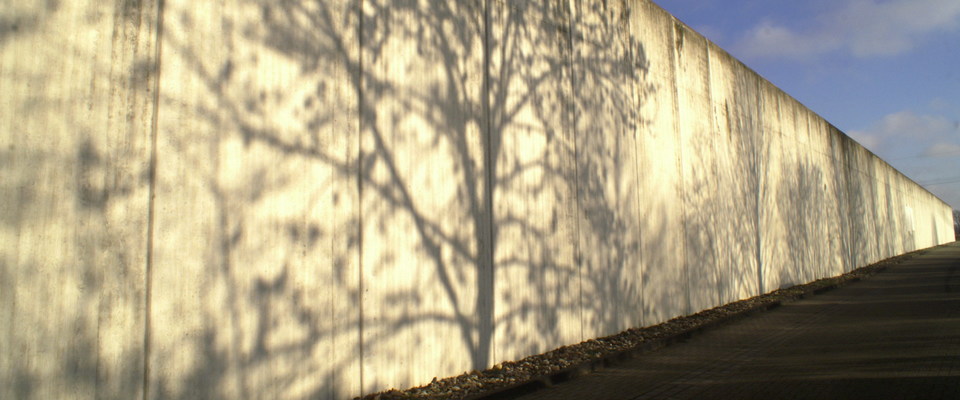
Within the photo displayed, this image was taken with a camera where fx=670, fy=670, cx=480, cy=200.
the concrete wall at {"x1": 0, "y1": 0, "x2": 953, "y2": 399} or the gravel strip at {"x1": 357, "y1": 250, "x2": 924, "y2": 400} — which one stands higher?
the concrete wall at {"x1": 0, "y1": 0, "x2": 953, "y2": 399}

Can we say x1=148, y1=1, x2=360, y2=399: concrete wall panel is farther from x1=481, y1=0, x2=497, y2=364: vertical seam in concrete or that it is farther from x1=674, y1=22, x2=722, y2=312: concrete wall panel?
x1=674, y1=22, x2=722, y2=312: concrete wall panel

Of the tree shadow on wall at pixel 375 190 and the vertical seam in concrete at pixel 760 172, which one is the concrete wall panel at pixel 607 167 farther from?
the vertical seam in concrete at pixel 760 172

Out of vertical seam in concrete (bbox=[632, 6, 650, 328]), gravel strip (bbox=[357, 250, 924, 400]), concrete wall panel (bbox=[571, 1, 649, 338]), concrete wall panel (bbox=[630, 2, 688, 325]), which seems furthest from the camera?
concrete wall panel (bbox=[630, 2, 688, 325])

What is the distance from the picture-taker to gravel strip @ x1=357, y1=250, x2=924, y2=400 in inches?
206

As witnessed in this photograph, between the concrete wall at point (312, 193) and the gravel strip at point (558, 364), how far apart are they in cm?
16

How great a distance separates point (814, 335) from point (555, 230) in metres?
3.84

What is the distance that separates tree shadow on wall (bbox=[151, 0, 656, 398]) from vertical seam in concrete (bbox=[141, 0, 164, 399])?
5 centimetres

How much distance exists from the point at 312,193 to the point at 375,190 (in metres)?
0.62

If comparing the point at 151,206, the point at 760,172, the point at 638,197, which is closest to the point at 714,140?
the point at 760,172

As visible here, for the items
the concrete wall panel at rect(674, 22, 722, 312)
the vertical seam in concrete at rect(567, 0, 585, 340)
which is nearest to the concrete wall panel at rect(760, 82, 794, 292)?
the concrete wall panel at rect(674, 22, 722, 312)

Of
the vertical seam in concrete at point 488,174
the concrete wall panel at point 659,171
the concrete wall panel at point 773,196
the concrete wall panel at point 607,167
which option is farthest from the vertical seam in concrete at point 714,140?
the vertical seam in concrete at point 488,174

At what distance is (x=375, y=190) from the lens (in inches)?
202

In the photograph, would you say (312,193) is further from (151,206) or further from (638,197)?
(638,197)

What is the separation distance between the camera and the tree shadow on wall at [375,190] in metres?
4.04
